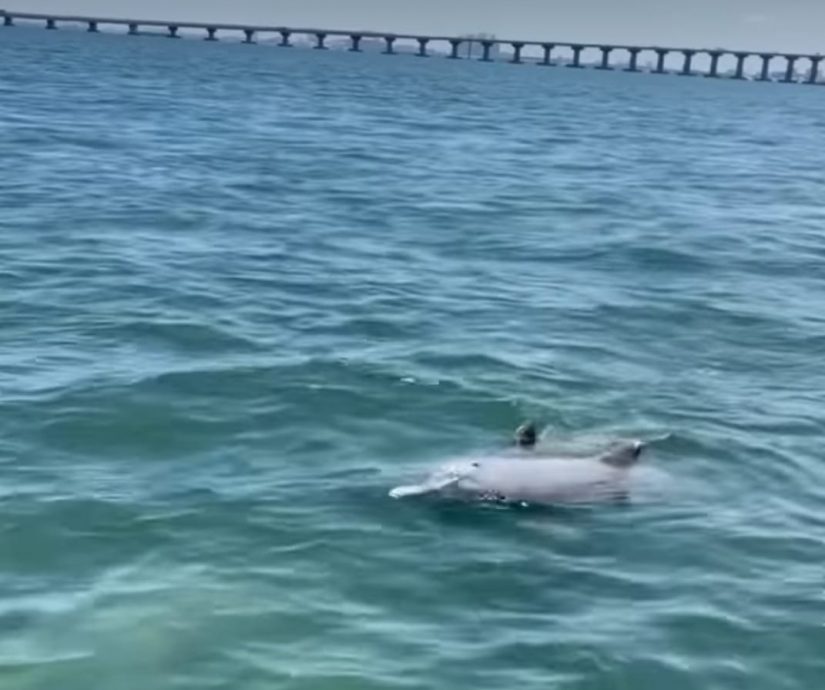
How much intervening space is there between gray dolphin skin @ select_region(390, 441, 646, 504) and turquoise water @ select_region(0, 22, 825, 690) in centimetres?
31

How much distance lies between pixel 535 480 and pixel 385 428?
11.0 ft

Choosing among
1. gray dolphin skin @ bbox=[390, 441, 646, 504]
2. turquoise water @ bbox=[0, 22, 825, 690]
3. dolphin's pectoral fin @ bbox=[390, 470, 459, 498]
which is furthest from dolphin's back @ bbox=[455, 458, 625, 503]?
turquoise water @ bbox=[0, 22, 825, 690]

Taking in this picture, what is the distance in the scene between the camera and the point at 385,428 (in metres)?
18.5

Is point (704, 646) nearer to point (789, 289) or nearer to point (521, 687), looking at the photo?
point (521, 687)

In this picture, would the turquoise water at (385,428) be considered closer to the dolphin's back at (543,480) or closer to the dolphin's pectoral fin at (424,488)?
the dolphin's pectoral fin at (424,488)

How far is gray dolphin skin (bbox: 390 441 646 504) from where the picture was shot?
50.8 feet

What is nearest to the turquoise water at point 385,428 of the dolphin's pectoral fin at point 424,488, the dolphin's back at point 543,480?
the dolphin's pectoral fin at point 424,488

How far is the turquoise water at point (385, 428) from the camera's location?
41.0 ft

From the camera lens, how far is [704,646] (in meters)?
12.6

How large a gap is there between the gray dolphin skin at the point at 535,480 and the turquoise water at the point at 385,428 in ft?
1.01

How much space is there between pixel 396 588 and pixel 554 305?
525 inches

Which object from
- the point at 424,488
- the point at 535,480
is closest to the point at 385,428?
the point at 424,488

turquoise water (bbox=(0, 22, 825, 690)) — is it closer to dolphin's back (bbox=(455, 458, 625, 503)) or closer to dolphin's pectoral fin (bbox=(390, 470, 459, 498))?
dolphin's pectoral fin (bbox=(390, 470, 459, 498))

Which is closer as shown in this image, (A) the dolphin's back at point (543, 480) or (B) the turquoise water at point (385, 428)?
(B) the turquoise water at point (385, 428)
